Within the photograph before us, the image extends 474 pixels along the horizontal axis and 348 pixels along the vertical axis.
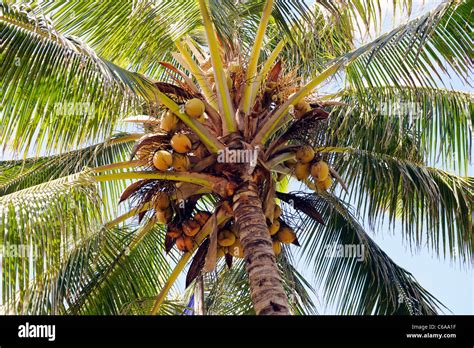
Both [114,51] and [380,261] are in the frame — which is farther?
[380,261]

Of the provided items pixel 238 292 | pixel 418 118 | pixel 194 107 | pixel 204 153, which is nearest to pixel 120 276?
pixel 238 292

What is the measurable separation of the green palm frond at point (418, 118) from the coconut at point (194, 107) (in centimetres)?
156

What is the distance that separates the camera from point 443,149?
741 cm

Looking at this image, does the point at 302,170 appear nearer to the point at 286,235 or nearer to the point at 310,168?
the point at 310,168

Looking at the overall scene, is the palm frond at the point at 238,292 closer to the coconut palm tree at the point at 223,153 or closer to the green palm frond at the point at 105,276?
the coconut palm tree at the point at 223,153

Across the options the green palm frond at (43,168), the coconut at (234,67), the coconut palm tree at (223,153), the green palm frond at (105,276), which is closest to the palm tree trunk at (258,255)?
the coconut palm tree at (223,153)

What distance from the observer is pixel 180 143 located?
5930mm

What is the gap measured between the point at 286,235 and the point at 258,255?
112 cm

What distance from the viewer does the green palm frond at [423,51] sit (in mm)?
5961

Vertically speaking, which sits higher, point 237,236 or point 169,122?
point 169,122
